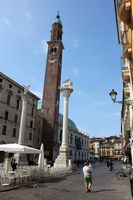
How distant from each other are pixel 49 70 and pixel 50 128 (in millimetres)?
15257

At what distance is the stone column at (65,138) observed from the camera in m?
31.5

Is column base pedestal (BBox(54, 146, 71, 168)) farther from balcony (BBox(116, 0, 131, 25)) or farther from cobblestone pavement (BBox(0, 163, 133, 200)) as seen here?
balcony (BBox(116, 0, 131, 25))

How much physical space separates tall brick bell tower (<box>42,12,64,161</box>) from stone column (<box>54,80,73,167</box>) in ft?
71.8

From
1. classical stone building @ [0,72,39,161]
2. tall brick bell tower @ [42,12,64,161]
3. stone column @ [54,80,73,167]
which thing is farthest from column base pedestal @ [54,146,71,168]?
tall brick bell tower @ [42,12,64,161]

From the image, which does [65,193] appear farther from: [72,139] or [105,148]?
[105,148]

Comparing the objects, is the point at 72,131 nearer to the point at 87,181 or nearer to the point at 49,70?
the point at 49,70

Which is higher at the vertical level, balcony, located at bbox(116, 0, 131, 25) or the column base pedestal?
balcony, located at bbox(116, 0, 131, 25)

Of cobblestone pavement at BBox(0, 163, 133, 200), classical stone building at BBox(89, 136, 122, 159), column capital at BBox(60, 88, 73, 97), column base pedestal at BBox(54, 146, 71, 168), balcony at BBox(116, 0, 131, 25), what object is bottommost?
cobblestone pavement at BBox(0, 163, 133, 200)

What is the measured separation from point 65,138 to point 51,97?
2553 centimetres

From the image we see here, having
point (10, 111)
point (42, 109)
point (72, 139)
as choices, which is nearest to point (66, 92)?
point (10, 111)

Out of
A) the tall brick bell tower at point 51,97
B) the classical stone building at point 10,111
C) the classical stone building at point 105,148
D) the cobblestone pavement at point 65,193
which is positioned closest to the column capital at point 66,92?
the classical stone building at point 10,111

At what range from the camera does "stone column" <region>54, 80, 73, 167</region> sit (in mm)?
31498

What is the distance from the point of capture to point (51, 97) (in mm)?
58156

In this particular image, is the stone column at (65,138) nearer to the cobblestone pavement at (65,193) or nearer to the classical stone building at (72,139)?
the cobblestone pavement at (65,193)
